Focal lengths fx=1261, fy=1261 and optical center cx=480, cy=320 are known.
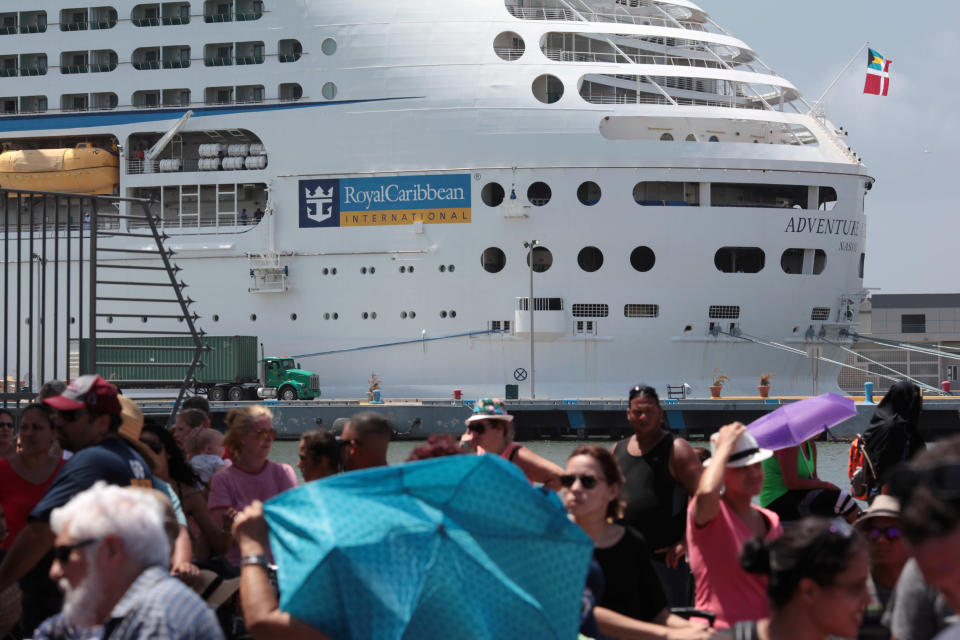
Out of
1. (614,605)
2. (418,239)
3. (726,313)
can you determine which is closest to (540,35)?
(418,239)

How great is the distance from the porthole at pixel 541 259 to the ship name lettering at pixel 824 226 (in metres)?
5.53

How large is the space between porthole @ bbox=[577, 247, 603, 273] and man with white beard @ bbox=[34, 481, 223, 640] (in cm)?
2570

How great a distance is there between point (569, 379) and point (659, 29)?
9.01m

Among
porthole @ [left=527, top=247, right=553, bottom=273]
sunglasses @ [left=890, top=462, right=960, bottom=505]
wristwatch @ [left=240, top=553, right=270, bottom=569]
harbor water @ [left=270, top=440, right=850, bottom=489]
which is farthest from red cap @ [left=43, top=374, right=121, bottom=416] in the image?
porthole @ [left=527, top=247, right=553, bottom=273]

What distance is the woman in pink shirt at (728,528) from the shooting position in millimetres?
4531

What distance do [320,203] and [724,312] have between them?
9.87m

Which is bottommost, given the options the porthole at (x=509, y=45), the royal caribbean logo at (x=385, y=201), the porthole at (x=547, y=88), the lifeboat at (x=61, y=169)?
the royal caribbean logo at (x=385, y=201)

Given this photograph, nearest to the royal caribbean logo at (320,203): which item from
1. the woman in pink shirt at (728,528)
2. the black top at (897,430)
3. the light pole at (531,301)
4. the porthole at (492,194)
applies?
the porthole at (492,194)

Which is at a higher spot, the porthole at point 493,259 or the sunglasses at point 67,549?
the porthole at point 493,259

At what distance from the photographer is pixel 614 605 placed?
176 inches

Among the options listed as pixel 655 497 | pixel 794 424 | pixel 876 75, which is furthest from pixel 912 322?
pixel 655 497

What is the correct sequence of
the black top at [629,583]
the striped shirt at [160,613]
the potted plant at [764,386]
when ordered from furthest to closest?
1. the potted plant at [764,386]
2. the black top at [629,583]
3. the striped shirt at [160,613]

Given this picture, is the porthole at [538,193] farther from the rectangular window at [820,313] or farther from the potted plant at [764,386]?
the rectangular window at [820,313]

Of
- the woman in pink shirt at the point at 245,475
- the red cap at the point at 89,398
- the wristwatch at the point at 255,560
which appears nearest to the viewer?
the wristwatch at the point at 255,560
